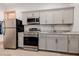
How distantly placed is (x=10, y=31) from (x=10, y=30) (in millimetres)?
35

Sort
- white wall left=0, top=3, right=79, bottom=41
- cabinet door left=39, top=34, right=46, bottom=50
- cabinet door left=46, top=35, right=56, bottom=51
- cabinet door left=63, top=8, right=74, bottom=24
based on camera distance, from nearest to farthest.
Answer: white wall left=0, top=3, right=79, bottom=41, cabinet door left=63, top=8, right=74, bottom=24, cabinet door left=46, top=35, right=56, bottom=51, cabinet door left=39, top=34, right=46, bottom=50

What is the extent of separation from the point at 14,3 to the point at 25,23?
0.67 metres

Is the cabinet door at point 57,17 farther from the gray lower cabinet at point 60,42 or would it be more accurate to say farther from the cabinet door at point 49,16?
the gray lower cabinet at point 60,42

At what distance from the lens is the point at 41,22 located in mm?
3229

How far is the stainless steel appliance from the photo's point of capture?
2865mm

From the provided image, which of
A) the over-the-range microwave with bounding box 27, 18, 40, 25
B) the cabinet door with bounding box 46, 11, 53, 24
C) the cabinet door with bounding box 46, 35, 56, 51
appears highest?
the cabinet door with bounding box 46, 11, 53, 24

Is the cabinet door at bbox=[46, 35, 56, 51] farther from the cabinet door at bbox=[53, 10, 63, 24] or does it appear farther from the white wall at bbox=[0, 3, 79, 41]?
the white wall at bbox=[0, 3, 79, 41]

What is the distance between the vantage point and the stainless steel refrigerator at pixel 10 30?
284cm

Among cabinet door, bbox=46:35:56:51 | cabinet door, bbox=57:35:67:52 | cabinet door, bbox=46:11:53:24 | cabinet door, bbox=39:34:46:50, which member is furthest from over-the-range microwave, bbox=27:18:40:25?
cabinet door, bbox=57:35:67:52

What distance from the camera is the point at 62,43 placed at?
2.94 metres

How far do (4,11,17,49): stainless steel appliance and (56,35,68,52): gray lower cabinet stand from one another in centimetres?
134

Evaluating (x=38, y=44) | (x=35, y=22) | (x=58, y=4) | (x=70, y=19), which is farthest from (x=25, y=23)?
(x=70, y=19)

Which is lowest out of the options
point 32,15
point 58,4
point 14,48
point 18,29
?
point 14,48

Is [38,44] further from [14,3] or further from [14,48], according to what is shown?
[14,3]
